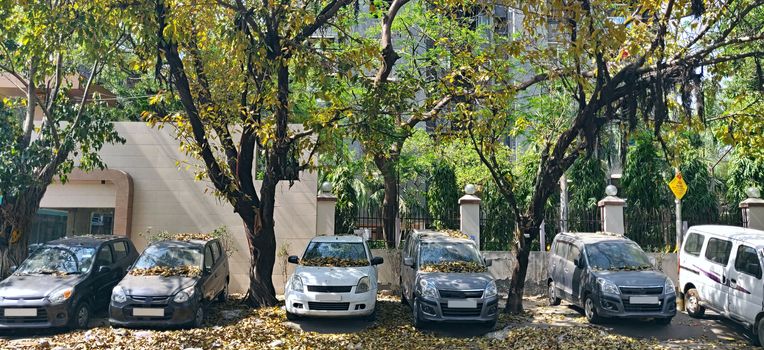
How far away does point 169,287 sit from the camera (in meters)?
9.80

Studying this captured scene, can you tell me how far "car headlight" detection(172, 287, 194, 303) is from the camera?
9609mm

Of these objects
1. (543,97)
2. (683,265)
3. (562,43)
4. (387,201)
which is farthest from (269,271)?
(543,97)

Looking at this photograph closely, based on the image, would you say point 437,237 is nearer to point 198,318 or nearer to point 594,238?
point 594,238

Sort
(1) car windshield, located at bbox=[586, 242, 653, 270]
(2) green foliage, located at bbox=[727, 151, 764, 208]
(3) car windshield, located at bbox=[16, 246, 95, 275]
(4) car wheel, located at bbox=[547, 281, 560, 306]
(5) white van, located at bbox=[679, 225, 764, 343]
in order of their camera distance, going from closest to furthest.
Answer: (5) white van, located at bbox=[679, 225, 764, 343], (3) car windshield, located at bbox=[16, 246, 95, 275], (1) car windshield, located at bbox=[586, 242, 653, 270], (4) car wheel, located at bbox=[547, 281, 560, 306], (2) green foliage, located at bbox=[727, 151, 764, 208]

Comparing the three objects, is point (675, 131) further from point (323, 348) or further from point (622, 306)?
point (323, 348)

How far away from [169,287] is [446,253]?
5.37 meters

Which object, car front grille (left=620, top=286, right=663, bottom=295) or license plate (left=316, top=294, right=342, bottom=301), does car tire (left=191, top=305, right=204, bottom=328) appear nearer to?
license plate (left=316, top=294, right=342, bottom=301)

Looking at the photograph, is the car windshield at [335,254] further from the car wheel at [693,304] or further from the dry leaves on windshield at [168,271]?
the car wheel at [693,304]

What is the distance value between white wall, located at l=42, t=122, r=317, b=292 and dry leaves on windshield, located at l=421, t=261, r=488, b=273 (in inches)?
189

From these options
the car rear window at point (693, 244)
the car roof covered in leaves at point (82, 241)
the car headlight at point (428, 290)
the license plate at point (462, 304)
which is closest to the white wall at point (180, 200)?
the car roof covered in leaves at point (82, 241)

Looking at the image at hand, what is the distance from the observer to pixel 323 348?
28.5 ft

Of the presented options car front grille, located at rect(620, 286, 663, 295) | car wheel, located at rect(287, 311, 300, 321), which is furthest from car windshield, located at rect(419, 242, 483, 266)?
car front grille, located at rect(620, 286, 663, 295)

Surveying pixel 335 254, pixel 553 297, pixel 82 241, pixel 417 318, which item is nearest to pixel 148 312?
pixel 82 241

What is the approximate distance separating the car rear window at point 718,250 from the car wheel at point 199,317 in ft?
32.0
